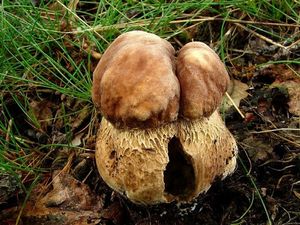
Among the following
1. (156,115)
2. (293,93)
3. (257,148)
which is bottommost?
(257,148)

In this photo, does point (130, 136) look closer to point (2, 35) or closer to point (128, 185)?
point (128, 185)

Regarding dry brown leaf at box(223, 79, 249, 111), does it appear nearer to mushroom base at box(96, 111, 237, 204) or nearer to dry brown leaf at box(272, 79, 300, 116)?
dry brown leaf at box(272, 79, 300, 116)

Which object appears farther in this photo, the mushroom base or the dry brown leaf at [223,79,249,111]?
the dry brown leaf at [223,79,249,111]

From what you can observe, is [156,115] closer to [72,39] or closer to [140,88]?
[140,88]

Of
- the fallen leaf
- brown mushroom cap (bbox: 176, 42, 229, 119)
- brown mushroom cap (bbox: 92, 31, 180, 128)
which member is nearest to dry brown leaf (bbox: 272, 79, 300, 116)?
the fallen leaf

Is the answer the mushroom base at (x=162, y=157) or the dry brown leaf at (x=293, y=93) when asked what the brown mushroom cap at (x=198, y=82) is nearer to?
the mushroom base at (x=162, y=157)

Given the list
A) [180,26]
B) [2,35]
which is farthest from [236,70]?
[2,35]

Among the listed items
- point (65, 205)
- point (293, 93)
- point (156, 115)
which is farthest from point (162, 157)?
point (293, 93)

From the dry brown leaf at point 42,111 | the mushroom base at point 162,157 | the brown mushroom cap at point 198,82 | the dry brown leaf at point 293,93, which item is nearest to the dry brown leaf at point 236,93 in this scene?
the dry brown leaf at point 293,93
